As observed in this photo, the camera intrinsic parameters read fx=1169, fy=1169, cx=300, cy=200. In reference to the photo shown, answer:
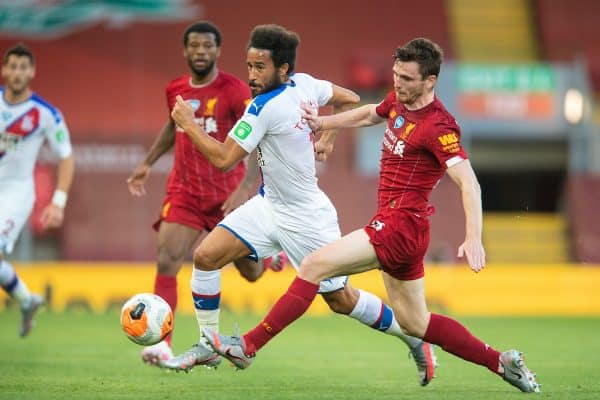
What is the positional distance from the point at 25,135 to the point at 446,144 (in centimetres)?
440

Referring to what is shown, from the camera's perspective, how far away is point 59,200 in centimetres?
967

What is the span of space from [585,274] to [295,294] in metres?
10.4

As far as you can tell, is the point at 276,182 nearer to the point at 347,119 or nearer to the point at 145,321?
the point at 347,119

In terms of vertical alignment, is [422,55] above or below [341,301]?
above

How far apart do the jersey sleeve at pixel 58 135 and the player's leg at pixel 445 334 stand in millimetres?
3865

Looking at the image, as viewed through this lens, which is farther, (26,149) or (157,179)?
(157,179)

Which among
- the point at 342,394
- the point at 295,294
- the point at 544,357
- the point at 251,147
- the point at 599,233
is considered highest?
the point at 251,147

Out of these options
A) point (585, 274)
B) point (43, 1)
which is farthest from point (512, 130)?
point (43, 1)

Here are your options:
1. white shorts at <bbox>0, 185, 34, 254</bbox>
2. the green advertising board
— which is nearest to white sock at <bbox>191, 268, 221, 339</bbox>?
white shorts at <bbox>0, 185, 34, 254</bbox>

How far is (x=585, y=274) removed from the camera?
53.6 feet

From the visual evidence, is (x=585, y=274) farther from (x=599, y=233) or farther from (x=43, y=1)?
(x=43, y=1)

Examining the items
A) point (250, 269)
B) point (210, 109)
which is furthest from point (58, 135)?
point (250, 269)

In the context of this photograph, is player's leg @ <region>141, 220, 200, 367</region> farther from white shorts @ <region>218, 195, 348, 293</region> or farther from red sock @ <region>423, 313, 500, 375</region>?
red sock @ <region>423, 313, 500, 375</region>

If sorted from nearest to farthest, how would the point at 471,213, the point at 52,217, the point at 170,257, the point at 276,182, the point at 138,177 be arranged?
the point at 471,213
the point at 276,182
the point at 170,257
the point at 138,177
the point at 52,217
